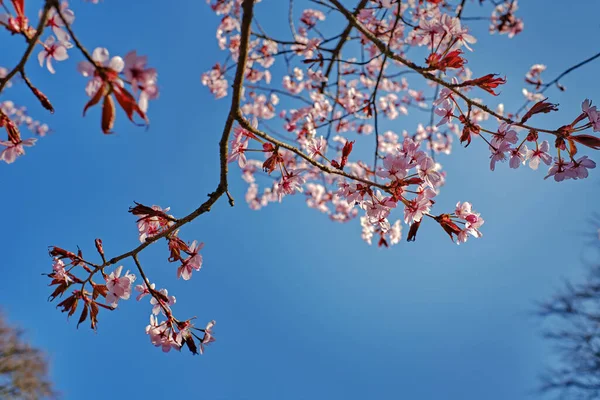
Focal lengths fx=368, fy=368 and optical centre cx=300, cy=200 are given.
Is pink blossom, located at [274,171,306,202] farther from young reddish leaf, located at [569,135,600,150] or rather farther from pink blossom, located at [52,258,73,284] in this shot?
young reddish leaf, located at [569,135,600,150]

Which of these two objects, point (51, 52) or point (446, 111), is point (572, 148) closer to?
point (446, 111)

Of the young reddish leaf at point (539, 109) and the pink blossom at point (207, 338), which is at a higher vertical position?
the young reddish leaf at point (539, 109)

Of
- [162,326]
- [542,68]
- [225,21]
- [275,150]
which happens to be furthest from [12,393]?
[542,68]

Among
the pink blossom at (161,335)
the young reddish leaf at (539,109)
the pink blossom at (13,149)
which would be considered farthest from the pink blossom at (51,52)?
the young reddish leaf at (539,109)

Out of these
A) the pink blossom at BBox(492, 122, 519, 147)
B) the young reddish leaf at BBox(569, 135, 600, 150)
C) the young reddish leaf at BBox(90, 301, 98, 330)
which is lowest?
the young reddish leaf at BBox(90, 301, 98, 330)

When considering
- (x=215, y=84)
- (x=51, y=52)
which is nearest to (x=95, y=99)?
(x=51, y=52)

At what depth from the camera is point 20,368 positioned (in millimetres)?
14102

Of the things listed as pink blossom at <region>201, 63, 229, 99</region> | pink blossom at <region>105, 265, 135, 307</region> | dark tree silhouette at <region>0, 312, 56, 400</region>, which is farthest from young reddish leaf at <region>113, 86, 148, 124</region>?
dark tree silhouette at <region>0, 312, 56, 400</region>

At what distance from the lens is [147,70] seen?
1.02m

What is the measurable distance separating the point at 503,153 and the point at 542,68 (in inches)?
305

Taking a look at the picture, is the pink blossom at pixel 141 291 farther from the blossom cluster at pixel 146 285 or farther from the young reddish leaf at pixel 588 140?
the young reddish leaf at pixel 588 140

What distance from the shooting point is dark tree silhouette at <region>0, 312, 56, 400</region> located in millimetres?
13594

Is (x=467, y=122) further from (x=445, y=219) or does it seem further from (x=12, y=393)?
(x=12, y=393)

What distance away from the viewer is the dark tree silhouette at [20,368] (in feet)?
44.6
